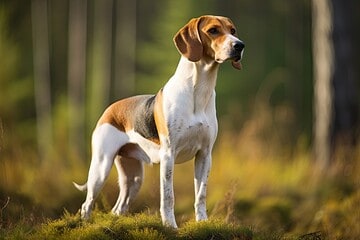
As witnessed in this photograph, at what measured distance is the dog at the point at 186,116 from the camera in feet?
20.2

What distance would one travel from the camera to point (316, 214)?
31.6 feet

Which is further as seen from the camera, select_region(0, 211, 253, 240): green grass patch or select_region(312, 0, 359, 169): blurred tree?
select_region(312, 0, 359, 169): blurred tree

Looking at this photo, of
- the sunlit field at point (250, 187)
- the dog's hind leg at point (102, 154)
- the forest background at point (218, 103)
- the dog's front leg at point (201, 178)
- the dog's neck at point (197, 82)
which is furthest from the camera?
the forest background at point (218, 103)

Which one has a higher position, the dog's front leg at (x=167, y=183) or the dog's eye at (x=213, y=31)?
the dog's eye at (x=213, y=31)

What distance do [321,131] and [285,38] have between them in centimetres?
1434

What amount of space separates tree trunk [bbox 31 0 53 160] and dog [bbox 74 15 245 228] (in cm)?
1108

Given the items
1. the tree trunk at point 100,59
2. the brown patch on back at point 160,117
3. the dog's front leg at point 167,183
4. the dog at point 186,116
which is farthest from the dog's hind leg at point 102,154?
the tree trunk at point 100,59

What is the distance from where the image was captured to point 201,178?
21.3 feet

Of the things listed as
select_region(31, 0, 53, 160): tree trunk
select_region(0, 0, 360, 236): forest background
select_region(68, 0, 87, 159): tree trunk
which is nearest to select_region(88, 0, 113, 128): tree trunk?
select_region(0, 0, 360, 236): forest background

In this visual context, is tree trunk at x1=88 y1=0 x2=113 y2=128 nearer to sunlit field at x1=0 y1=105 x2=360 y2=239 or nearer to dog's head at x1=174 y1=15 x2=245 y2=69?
sunlit field at x1=0 y1=105 x2=360 y2=239

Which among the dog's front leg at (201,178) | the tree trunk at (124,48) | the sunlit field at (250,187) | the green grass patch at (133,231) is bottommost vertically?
the tree trunk at (124,48)

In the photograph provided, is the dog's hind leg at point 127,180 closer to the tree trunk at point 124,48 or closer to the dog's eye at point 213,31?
the dog's eye at point 213,31

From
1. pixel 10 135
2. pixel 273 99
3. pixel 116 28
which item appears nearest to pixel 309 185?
pixel 10 135

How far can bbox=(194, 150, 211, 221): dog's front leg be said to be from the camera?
254 inches
